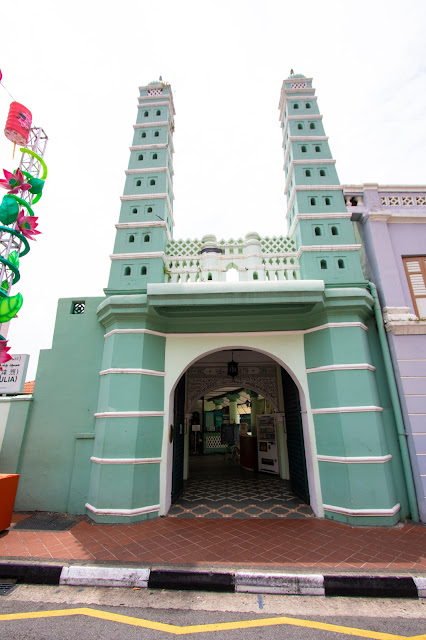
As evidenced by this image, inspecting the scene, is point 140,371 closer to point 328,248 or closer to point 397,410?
point 328,248

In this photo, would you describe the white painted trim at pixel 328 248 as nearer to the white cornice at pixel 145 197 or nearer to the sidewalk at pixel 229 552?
the white cornice at pixel 145 197

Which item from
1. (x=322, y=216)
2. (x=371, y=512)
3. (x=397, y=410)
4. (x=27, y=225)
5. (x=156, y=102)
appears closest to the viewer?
(x=371, y=512)

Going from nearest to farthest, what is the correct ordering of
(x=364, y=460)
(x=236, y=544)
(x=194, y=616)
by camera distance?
1. (x=194, y=616)
2. (x=236, y=544)
3. (x=364, y=460)

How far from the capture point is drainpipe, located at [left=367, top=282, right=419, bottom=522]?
5.46m

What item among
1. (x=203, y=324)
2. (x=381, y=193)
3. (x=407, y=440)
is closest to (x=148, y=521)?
(x=203, y=324)

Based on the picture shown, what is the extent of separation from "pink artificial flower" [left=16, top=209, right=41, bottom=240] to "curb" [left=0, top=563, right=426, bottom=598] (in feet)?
19.5

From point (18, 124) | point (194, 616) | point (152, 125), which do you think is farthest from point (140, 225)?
point (194, 616)

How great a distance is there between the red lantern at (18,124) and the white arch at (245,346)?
6243 mm

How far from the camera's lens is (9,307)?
569 centimetres

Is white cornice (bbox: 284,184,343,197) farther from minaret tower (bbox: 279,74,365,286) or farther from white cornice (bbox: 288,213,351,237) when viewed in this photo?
white cornice (bbox: 288,213,351,237)

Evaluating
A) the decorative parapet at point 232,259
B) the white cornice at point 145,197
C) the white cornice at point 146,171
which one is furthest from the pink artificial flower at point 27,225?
the decorative parapet at point 232,259

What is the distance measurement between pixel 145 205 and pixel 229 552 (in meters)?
7.30

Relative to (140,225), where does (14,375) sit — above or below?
below

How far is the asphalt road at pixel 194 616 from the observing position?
2.70 metres
